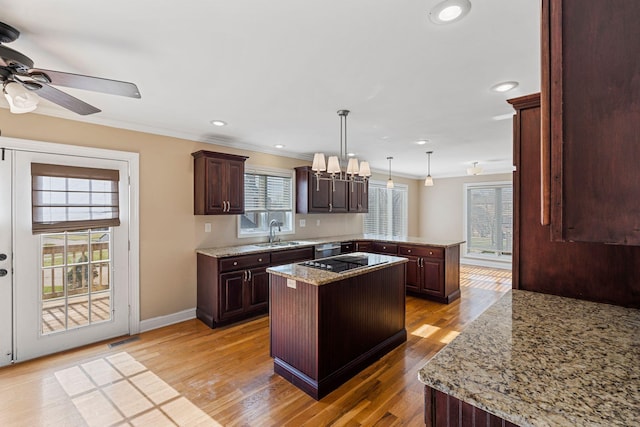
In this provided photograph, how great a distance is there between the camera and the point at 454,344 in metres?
1.14

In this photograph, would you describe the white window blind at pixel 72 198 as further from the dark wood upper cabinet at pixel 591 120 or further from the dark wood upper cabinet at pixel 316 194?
the dark wood upper cabinet at pixel 591 120

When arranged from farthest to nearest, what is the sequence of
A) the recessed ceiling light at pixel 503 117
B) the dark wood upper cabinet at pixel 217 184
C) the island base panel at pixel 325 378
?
1. the dark wood upper cabinet at pixel 217 184
2. the recessed ceiling light at pixel 503 117
3. the island base panel at pixel 325 378

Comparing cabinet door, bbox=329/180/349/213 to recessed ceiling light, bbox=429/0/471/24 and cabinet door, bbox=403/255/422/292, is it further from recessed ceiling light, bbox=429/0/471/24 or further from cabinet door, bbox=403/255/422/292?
recessed ceiling light, bbox=429/0/471/24

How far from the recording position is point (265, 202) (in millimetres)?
4832

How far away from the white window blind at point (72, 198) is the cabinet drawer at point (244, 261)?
4.15 ft

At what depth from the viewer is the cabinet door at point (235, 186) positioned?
4.04 metres

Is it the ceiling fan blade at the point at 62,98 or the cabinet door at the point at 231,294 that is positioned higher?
the ceiling fan blade at the point at 62,98

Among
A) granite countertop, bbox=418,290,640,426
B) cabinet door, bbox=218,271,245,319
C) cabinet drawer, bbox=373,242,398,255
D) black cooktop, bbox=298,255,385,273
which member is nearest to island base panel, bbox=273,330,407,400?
black cooktop, bbox=298,255,385,273

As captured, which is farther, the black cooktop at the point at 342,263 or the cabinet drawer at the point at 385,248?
the cabinet drawer at the point at 385,248

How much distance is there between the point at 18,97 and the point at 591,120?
2.47 meters

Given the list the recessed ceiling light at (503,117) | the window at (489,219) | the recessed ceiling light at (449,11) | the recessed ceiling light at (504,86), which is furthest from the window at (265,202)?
the window at (489,219)

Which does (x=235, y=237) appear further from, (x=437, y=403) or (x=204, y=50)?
(x=437, y=403)

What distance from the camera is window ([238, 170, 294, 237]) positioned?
4.61 metres

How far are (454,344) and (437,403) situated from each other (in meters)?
0.25
